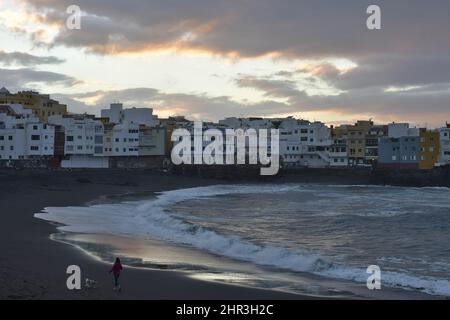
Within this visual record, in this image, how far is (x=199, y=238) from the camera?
24297mm

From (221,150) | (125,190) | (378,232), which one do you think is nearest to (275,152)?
(221,150)

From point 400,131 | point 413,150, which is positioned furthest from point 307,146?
point 413,150

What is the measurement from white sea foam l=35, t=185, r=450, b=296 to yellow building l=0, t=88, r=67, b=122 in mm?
65478

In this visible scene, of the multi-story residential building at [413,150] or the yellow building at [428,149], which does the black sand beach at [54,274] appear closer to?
the multi-story residential building at [413,150]

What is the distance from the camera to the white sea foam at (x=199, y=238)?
1681 centimetres

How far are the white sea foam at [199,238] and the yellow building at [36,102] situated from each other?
65478 mm

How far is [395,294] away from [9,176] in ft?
161

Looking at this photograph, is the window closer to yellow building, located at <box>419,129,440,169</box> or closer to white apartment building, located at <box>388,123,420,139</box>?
white apartment building, located at <box>388,123,420,139</box>

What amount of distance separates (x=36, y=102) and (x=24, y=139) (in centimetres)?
2400

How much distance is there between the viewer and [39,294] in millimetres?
11922

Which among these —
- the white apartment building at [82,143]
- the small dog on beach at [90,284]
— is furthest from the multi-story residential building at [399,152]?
the small dog on beach at [90,284]

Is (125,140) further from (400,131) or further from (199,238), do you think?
(199,238)

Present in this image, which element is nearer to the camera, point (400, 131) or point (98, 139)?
point (98, 139)

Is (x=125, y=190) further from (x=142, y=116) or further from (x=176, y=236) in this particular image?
(x=142, y=116)
